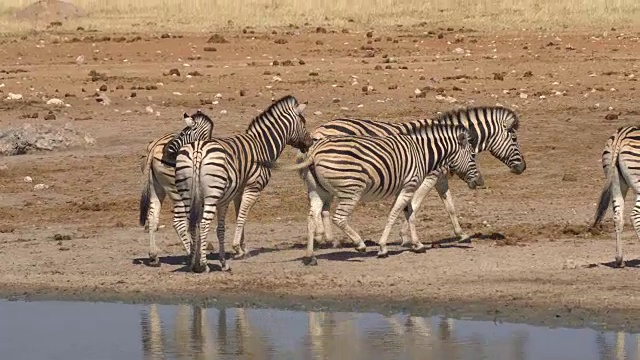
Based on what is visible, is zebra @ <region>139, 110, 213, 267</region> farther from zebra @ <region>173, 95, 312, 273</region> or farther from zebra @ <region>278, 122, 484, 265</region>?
zebra @ <region>278, 122, 484, 265</region>

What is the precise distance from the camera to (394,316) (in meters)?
10.5

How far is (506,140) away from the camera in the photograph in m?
14.0

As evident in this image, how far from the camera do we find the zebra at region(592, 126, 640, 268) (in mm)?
11531

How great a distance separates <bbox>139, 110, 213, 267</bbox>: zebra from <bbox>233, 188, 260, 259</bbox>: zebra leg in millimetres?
474

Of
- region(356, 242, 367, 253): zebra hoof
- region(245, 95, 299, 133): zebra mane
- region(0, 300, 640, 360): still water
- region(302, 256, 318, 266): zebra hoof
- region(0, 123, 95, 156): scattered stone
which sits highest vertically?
region(245, 95, 299, 133): zebra mane

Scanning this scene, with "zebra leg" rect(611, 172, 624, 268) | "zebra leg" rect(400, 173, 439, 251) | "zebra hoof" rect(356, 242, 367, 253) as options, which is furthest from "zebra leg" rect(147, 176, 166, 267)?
"zebra leg" rect(611, 172, 624, 268)

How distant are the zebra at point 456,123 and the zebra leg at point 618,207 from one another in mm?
1852

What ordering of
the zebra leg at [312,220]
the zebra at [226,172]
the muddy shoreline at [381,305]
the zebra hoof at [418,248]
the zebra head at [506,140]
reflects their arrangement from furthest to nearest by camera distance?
the zebra head at [506,140] → the zebra hoof at [418,248] → the zebra leg at [312,220] → the zebra at [226,172] → the muddy shoreline at [381,305]

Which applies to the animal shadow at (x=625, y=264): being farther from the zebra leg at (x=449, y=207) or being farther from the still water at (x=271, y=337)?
the still water at (x=271, y=337)

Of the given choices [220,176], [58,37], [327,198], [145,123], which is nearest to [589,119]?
[145,123]

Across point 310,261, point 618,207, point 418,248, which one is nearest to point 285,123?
point 310,261

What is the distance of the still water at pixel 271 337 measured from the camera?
9.48 metres

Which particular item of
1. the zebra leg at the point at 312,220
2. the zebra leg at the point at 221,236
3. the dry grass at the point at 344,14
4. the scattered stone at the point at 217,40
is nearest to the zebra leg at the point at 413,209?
the zebra leg at the point at 312,220

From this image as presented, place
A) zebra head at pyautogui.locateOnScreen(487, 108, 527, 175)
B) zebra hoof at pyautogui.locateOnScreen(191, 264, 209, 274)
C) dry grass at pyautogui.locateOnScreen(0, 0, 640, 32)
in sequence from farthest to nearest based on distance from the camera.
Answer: dry grass at pyautogui.locateOnScreen(0, 0, 640, 32) < zebra head at pyautogui.locateOnScreen(487, 108, 527, 175) < zebra hoof at pyautogui.locateOnScreen(191, 264, 209, 274)
